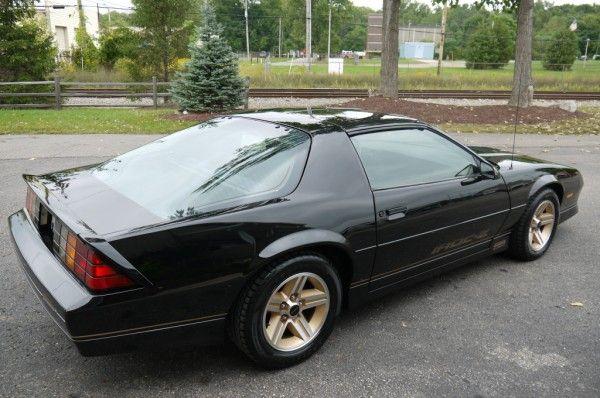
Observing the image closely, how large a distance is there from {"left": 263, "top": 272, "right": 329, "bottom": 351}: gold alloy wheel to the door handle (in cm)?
63

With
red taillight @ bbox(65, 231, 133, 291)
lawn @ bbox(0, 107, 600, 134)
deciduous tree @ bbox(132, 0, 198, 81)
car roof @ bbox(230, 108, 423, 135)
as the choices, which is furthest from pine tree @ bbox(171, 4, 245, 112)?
red taillight @ bbox(65, 231, 133, 291)

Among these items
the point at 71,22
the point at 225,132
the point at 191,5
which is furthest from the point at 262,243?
the point at 71,22

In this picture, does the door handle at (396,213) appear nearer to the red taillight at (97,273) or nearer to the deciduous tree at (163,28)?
the red taillight at (97,273)

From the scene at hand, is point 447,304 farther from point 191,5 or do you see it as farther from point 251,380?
point 191,5

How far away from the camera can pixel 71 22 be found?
141 feet

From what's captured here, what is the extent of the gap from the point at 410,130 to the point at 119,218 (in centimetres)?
218

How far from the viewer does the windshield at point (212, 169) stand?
2.76 metres

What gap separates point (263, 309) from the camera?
271 centimetres

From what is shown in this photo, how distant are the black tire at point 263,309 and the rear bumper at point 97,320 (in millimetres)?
107

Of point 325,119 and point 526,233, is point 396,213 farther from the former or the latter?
point 526,233

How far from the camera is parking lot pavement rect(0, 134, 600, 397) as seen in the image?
2730 millimetres

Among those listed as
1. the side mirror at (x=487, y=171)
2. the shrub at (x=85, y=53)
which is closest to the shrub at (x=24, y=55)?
the shrub at (x=85, y=53)

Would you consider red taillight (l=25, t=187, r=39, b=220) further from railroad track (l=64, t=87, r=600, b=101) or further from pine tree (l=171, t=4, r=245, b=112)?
railroad track (l=64, t=87, r=600, b=101)

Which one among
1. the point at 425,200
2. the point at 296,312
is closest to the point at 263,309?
the point at 296,312
